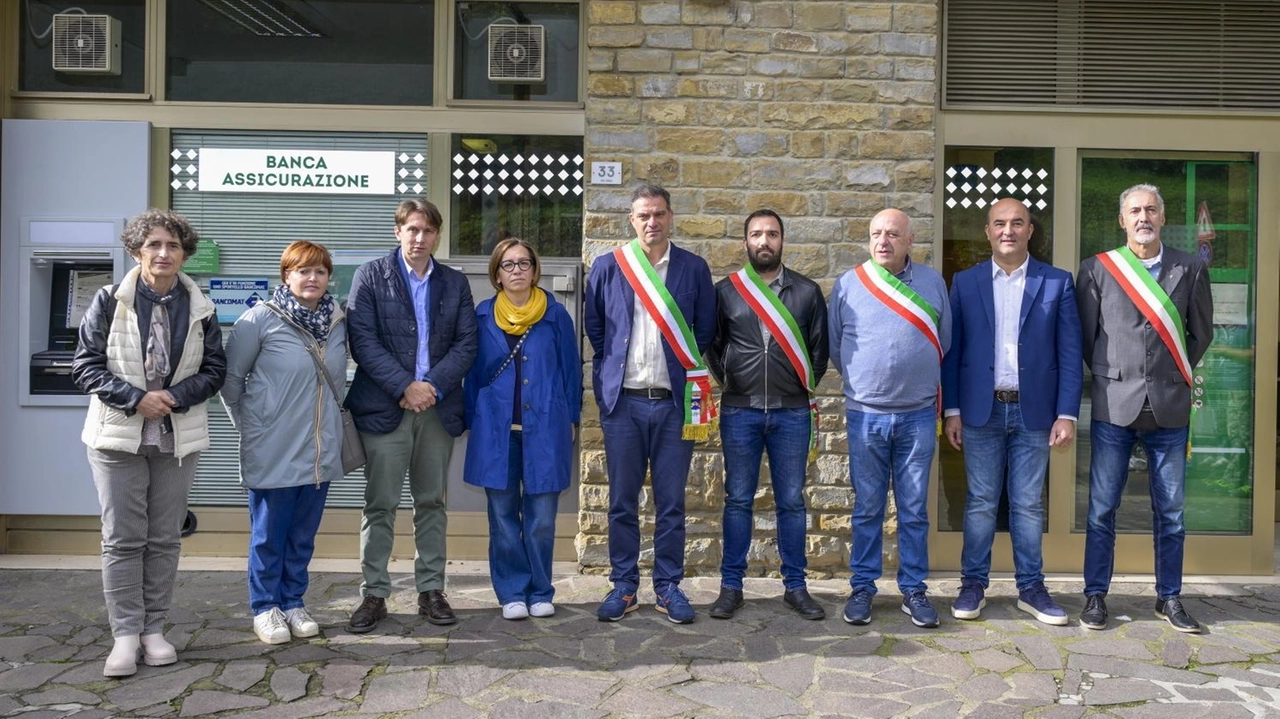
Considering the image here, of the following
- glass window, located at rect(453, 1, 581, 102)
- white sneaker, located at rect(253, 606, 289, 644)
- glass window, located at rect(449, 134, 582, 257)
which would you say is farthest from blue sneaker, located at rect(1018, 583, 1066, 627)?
glass window, located at rect(453, 1, 581, 102)

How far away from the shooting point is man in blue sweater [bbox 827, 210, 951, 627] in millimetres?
5078

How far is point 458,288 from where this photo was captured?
506 centimetres

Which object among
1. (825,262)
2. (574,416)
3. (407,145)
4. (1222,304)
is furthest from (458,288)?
(1222,304)

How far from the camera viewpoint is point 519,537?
5.22 metres

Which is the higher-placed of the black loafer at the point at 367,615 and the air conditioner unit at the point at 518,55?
the air conditioner unit at the point at 518,55

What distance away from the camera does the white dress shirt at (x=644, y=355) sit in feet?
16.8

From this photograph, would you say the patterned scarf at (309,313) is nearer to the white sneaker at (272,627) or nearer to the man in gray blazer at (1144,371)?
the white sneaker at (272,627)

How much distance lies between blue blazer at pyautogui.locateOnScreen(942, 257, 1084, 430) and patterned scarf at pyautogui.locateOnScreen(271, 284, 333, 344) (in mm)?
2941

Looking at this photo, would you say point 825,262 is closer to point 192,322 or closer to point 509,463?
point 509,463

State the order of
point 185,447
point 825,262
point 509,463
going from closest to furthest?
point 185,447
point 509,463
point 825,262

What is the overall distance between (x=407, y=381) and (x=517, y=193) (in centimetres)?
197

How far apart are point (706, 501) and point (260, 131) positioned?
3366 millimetres

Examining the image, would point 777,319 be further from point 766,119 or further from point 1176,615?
Result: point 1176,615

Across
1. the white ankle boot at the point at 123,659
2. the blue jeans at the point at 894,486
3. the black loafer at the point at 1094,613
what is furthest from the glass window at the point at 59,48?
the black loafer at the point at 1094,613
